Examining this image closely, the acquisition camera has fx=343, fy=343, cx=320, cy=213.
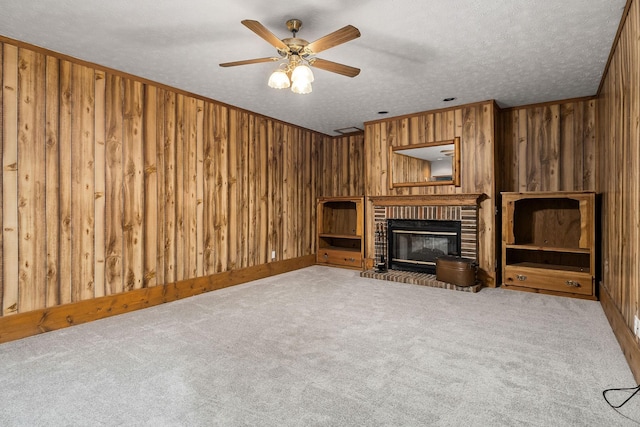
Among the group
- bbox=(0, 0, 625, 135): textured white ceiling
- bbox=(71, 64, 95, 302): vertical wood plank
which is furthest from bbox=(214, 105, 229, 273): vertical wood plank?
bbox=(71, 64, 95, 302): vertical wood plank

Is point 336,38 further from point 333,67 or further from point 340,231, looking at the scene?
point 340,231

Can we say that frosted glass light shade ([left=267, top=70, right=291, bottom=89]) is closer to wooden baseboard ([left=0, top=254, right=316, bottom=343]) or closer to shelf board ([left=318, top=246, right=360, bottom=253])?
wooden baseboard ([left=0, top=254, right=316, bottom=343])

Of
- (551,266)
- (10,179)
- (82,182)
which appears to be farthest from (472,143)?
(10,179)

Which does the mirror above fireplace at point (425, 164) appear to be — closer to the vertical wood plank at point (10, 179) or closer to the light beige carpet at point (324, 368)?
the light beige carpet at point (324, 368)

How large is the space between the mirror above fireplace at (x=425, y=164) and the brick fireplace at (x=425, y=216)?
0.28m

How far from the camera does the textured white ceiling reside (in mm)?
2490

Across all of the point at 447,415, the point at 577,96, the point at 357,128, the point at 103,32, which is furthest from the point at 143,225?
the point at 577,96

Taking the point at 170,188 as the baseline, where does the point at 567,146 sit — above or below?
above

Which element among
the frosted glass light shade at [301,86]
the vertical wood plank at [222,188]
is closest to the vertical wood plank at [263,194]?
the vertical wood plank at [222,188]

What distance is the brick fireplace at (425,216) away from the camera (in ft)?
15.7

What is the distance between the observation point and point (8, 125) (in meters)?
2.89

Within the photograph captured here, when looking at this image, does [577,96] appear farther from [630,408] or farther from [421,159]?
[630,408]

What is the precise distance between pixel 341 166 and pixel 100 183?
4.32 meters

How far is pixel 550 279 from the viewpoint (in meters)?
4.24
